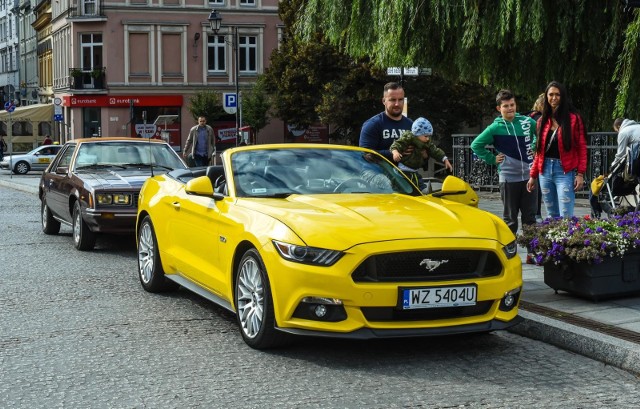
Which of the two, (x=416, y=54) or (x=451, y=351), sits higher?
(x=416, y=54)

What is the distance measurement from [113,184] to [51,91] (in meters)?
59.5

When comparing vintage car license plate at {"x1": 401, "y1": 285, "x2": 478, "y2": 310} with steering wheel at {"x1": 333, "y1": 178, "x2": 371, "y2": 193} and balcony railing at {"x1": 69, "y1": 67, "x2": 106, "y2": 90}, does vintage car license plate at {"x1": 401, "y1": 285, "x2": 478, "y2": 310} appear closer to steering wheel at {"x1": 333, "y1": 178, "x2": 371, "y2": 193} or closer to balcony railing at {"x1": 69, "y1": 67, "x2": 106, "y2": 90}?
steering wheel at {"x1": 333, "y1": 178, "x2": 371, "y2": 193}

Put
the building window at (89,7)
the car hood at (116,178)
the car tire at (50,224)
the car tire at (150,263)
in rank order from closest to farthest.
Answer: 1. the car tire at (150,263)
2. the car hood at (116,178)
3. the car tire at (50,224)
4. the building window at (89,7)

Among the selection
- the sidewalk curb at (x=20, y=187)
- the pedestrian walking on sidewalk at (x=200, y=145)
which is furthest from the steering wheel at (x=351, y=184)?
the sidewalk curb at (x=20, y=187)

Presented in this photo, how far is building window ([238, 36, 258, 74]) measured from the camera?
59250 mm

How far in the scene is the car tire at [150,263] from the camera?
9.12 meters

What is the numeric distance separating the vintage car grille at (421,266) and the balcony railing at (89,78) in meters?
52.4

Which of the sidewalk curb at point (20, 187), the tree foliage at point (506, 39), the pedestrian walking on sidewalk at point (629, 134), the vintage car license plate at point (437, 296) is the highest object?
the tree foliage at point (506, 39)

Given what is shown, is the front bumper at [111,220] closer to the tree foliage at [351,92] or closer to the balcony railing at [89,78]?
the tree foliage at [351,92]

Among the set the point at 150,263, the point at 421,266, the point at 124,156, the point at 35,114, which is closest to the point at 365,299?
the point at 421,266

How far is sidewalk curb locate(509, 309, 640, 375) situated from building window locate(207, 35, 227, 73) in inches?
2086

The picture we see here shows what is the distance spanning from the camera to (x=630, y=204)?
1395 cm

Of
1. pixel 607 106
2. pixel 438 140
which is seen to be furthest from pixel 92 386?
pixel 438 140

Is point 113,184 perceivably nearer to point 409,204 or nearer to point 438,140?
point 409,204
